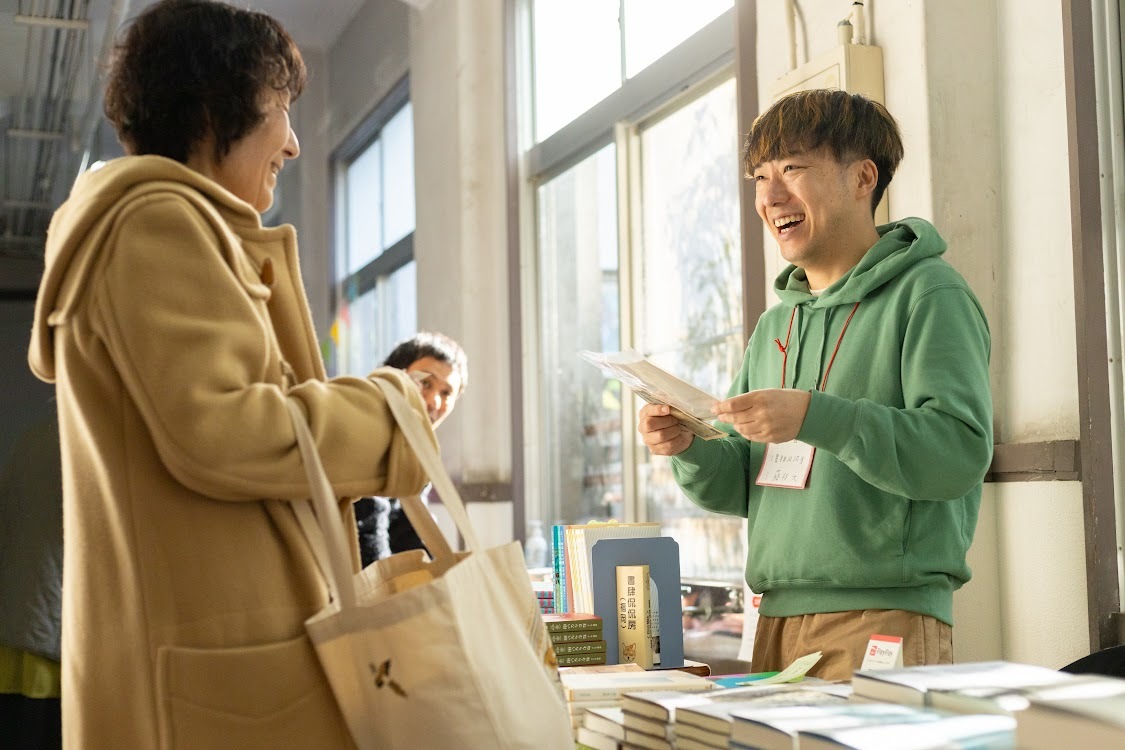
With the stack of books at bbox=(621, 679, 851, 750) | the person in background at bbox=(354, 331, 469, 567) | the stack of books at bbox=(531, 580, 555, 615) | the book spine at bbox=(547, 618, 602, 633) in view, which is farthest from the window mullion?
the stack of books at bbox=(621, 679, 851, 750)

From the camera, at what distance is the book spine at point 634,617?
2107mm

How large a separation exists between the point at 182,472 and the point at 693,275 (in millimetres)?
3046

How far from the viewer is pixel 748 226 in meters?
3.09

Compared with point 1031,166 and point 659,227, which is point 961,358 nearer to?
point 1031,166

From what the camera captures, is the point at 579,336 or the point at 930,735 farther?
the point at 579,336

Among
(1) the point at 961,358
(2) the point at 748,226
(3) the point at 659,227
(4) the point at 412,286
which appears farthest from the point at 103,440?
(4) the point at 412,286

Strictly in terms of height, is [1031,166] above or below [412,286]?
below

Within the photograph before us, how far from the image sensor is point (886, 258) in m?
1.73

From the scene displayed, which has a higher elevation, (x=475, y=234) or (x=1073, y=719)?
(x=475, y=234)

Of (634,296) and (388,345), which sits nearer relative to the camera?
(634,296)

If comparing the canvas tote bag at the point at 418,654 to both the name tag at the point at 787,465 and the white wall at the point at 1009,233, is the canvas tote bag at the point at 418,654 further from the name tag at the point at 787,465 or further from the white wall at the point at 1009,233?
the white wall at the point at 1009,233

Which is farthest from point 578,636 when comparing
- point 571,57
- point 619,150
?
point 571,57

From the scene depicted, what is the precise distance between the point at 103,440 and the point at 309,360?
0.76 ft

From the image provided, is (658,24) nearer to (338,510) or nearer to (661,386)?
(661,386)
